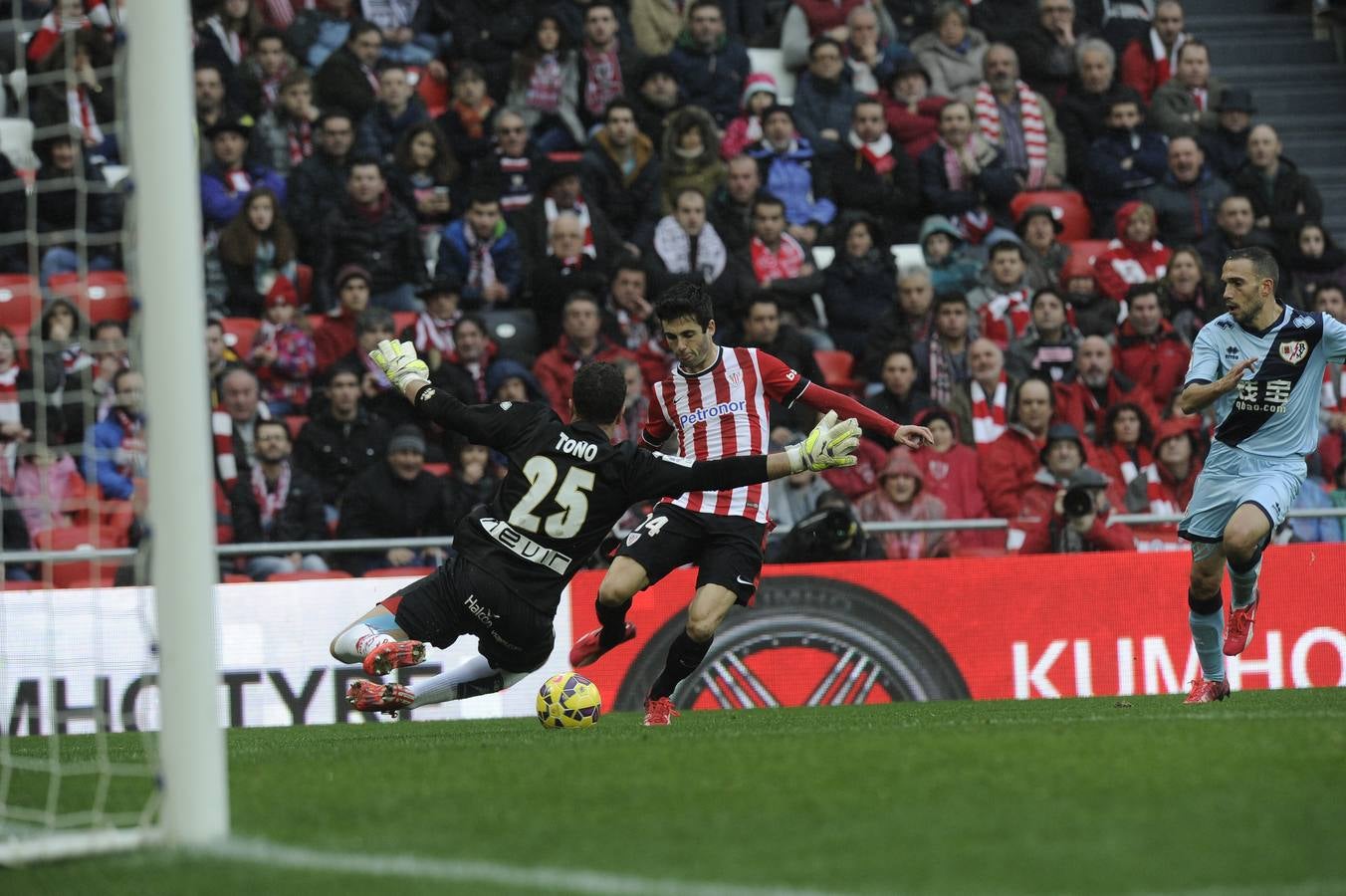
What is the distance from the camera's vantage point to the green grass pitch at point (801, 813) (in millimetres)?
4633

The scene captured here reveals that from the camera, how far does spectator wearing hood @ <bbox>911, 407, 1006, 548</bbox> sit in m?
13.9

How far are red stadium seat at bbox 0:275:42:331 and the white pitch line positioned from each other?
763cm

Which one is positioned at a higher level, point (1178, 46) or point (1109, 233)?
point (1178, 46)

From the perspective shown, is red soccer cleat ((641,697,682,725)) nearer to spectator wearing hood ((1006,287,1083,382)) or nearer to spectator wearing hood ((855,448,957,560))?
spectator wearing hood ((855,448,957,560))

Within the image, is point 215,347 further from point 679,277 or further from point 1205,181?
point 1205,181

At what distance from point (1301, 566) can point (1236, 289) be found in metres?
4.12

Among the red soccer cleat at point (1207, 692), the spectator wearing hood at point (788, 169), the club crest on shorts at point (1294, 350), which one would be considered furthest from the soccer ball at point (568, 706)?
the spectator wearing hood at point (788, 169)

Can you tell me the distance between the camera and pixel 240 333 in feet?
48.4

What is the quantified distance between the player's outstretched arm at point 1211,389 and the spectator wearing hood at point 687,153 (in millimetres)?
7315

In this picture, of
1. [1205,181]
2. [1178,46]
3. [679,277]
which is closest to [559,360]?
[679,277]

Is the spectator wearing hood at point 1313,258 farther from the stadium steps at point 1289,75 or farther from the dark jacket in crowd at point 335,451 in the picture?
the dark jacket in crowd at point 335,451

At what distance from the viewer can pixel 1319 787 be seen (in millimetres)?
5828

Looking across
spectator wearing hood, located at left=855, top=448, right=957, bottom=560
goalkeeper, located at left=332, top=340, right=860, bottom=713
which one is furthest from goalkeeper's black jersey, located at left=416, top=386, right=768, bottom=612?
spectator wearing hood, located at left=855, top=448, right=957, bottom=560

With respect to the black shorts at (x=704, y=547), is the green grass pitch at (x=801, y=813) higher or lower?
lower
